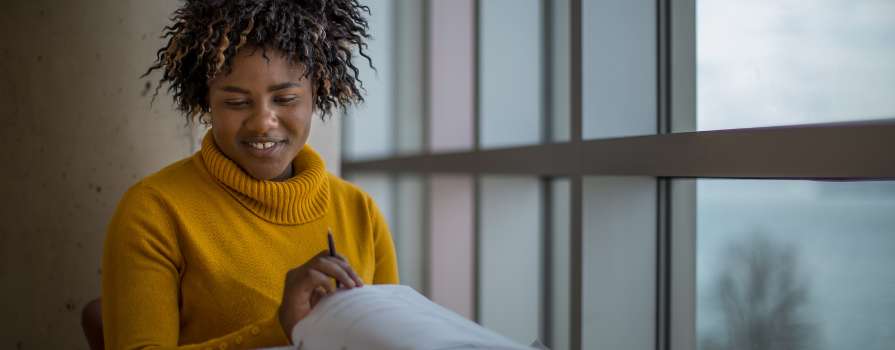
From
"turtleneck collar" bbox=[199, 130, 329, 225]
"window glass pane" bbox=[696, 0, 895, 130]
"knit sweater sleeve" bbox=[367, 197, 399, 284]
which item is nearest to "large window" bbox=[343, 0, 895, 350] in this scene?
"window glass pane" bbox=[696, 0, 895, 130]

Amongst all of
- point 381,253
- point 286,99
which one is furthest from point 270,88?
point 381,253

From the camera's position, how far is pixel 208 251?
1.31 metres

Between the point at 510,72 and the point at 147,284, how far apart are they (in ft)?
4.11

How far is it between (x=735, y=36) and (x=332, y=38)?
26.5 inches

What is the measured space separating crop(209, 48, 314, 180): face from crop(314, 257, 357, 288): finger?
0.30 metres

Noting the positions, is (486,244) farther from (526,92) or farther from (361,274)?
(361,274)

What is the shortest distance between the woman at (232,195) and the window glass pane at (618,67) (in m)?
0.44

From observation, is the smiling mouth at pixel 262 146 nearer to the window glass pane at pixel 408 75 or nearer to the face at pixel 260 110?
the face at pixel 260 110

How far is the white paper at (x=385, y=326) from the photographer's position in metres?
0.93

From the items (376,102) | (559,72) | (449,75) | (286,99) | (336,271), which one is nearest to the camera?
(336,271)

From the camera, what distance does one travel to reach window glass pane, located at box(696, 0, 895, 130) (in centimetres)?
104

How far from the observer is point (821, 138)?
36.7 inches

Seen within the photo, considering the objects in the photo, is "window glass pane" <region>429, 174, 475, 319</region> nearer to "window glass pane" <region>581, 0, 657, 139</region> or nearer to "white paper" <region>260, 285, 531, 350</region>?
"window glass pane" <region>581, 0, 657, 139</region>

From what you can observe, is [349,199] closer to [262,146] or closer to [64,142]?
[262,146]
